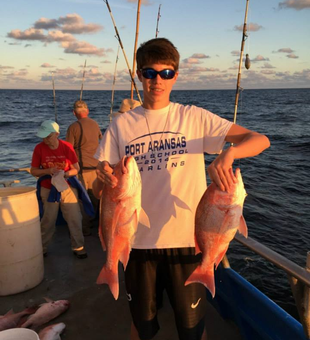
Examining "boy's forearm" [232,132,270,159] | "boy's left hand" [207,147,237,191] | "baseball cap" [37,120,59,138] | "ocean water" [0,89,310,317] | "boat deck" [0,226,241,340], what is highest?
"boy's forearm" [232,132,270,159]

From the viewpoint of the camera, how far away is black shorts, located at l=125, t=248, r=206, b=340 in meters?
2.54

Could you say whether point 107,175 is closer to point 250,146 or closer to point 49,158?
point 250,146

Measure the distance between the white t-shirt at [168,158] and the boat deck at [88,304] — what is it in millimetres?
1781

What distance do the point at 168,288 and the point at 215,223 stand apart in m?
0.81

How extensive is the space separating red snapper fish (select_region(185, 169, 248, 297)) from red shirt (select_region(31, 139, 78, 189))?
3.57m

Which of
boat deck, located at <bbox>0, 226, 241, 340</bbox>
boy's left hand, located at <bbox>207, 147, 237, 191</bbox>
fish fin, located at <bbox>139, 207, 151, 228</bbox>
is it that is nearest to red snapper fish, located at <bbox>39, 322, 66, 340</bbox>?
boat deck, located at <bbox>0, 226, 241, 340</bbox>

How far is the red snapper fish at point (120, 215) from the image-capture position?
2.17m

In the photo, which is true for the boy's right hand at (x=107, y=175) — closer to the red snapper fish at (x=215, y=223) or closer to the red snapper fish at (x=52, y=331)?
the red snapper fish at (x=215, y=223)

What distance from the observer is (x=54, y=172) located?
5.12 metres

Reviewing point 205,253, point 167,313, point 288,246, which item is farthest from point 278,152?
point 205,253

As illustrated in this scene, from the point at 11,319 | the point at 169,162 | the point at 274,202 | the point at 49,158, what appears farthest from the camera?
the point at 274,202

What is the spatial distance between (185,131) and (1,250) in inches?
126

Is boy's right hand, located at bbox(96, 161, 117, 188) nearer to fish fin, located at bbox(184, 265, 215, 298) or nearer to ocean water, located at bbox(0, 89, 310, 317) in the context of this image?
fish fin, located at bbox(184, 265, 215, 298)

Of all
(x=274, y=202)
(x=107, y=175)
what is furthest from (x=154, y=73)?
(x=274, y=202)
